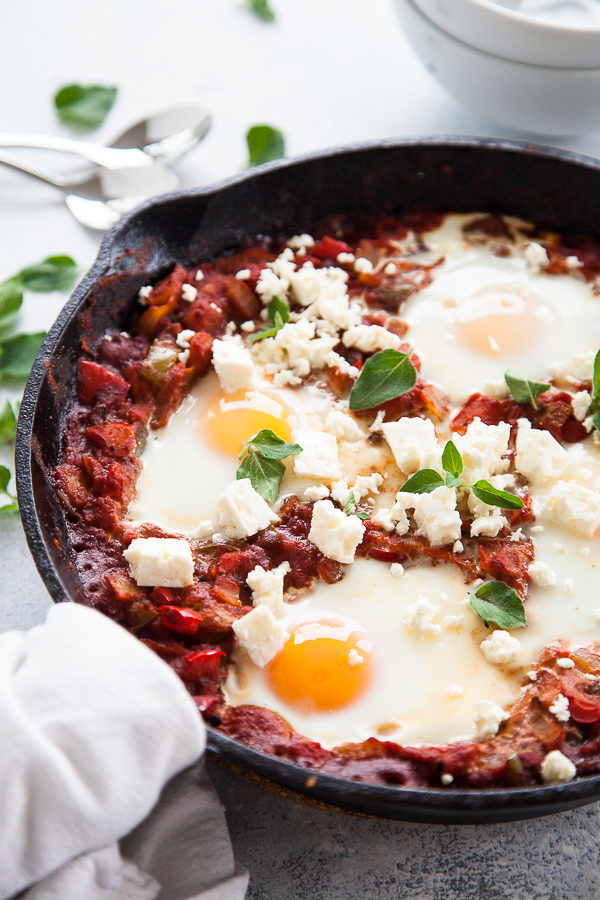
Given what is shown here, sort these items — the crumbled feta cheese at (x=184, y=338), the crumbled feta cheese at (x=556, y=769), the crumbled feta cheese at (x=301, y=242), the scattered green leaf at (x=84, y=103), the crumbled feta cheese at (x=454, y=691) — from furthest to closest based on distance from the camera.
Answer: the scattered green leaf at (x=84, y=103) < the crumbled feta cheese at (x=301, y=242) < the crumbled feta cheese at (x=184, y=338) < the crumbled feta cheese at (x=454, y=691) < the crumbled feta cheese at (x=556, y=769)

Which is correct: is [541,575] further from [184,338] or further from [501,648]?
[184,338]

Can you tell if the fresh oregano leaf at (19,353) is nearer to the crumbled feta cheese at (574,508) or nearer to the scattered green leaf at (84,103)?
the scattered green leaf at (84,103)

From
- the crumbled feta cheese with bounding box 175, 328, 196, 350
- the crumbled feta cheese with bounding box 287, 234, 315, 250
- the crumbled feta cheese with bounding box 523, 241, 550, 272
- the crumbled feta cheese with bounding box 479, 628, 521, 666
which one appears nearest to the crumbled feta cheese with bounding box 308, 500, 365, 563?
the crumbled feta cheese with bounding box 479, 628, 521, 666

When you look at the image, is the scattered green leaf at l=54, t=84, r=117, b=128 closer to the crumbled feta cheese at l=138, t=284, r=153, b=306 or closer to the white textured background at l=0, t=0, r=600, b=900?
the white textured background at l=0, t=0, r=600, b=900

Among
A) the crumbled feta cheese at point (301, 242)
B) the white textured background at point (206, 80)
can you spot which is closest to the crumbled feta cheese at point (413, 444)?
the crumbled feta cheese at point (301, 242)

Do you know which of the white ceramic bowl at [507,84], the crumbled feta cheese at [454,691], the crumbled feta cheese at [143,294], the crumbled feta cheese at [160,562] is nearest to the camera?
the crumbled feta cheese at [454,691]

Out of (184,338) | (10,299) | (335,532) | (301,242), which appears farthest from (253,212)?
(335,532)
